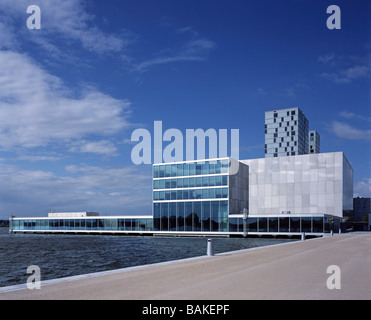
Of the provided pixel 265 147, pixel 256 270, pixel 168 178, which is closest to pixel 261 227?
pixel 168 178

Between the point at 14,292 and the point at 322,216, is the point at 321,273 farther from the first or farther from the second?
the point at 322,216

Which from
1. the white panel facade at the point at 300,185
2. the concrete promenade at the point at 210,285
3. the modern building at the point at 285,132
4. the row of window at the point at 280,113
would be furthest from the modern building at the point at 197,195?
the row of window at the point at 280,113

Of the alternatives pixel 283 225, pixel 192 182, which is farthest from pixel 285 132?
pixel 283 225

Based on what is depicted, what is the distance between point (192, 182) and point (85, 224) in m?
30.0

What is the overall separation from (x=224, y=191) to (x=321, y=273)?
59100 mm

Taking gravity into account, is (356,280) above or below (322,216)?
above

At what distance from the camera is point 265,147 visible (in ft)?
→ 607

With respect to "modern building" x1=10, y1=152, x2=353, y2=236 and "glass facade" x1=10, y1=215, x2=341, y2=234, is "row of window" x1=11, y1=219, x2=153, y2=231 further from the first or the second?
"modern building" x1=10, y1=152, x2=353, y2=236

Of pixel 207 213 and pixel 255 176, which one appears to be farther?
pixel 255 176

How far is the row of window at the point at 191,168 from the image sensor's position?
7412cm

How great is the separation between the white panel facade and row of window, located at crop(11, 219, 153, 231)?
23.5 metres

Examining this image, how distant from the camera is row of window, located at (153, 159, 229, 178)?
243 ft

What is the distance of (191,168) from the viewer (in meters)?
76.3

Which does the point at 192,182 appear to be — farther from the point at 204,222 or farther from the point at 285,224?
the point at 285,224
